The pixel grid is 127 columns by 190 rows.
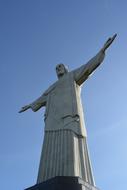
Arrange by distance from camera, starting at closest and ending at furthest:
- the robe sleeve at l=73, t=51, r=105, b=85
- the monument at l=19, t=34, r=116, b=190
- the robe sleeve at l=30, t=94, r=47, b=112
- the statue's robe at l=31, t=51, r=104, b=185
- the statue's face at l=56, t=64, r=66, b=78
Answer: the monument at l=19, t=34, r=116, b=190
the statue's robe at l=31, t=51, r=104, b=185
the robe sleeve at l=73, t=51, r=105, b=85
the robe sleeve at l=30, t=94, r=47, b=112
the statue's face at l=56, t=64, r=66, b=78

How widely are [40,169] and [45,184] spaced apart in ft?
5.23

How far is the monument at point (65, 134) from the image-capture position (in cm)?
846

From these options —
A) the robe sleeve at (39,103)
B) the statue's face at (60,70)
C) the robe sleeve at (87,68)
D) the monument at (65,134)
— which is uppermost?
the statue's face at (60,70)

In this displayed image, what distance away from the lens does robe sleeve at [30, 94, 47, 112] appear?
42.8 ft

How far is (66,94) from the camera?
11.9 meters

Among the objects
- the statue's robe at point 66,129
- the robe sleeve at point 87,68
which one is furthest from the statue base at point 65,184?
the robe sleeve at point 87,68

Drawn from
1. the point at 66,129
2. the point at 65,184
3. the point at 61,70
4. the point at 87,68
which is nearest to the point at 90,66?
the point at 87,68

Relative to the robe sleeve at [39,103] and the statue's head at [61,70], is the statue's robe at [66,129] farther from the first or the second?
the statue's head at [61,70]

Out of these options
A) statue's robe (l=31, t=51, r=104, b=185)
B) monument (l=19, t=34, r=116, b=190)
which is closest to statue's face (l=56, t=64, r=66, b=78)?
monument (l=19, t=34, r=116, b=190)

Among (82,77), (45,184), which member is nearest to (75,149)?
(45,184)

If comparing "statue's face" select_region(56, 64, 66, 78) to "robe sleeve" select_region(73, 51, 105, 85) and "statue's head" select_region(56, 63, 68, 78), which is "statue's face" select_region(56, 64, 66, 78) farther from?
"robe sleeve" select_region(73, 51, 105, 85)

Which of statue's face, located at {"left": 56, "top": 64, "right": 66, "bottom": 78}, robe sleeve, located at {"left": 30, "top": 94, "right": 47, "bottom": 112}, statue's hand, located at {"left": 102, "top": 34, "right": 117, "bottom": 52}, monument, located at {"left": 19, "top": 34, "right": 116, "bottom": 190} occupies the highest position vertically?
statue's face, located at {"left": 56, "top": 64, "right": 66, "bottom": 78}

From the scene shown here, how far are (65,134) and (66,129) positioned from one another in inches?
8.0

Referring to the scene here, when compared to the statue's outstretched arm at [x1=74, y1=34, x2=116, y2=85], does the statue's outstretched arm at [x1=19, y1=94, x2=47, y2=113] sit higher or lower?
lower
